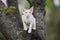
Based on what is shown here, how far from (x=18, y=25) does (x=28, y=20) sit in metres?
0.12

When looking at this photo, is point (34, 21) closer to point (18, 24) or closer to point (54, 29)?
point (18, 24)

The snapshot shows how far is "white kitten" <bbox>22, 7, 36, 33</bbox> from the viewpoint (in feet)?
3.69

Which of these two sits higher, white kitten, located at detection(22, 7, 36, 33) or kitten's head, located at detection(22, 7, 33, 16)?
kitten's head, located at detection(22, 7, 33, 16)

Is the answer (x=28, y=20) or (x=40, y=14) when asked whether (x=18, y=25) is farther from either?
(x=40, y=14)

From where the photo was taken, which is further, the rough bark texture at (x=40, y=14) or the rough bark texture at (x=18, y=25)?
the rough bark texture at (x=40, y=14)

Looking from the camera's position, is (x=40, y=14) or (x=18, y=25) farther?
(x=40, y=14)

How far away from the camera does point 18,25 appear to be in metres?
1.09

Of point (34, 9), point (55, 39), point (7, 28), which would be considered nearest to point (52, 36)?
point (55, 39)

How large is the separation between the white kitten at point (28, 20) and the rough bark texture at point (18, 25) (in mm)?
37

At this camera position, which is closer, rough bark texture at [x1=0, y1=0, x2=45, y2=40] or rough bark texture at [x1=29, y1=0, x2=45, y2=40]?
rough bark texture at [x1=0, y1=0, x2=45, y2=40]

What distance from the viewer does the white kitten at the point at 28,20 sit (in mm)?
1124

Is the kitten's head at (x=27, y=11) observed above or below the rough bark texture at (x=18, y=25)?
above

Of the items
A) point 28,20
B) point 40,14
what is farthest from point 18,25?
point 40,14

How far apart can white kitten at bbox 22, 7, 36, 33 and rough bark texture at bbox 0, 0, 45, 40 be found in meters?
0.04
